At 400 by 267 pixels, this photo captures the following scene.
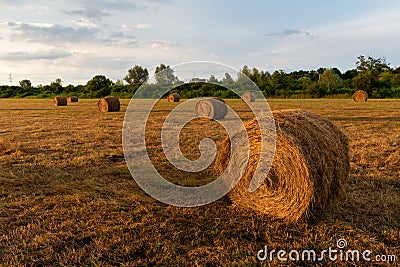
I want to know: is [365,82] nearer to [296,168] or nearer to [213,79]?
[213,79]

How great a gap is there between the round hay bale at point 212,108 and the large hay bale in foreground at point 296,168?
34.7ft

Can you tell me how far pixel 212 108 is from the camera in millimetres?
15250

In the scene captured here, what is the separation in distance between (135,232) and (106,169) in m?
2.83

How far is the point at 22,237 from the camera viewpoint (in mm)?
3682

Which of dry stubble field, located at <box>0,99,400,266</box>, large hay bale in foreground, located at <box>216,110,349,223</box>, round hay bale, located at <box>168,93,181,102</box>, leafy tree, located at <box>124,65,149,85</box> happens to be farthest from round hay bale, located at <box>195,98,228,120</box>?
leafy tree, located at <box>124,65,149,85</box>

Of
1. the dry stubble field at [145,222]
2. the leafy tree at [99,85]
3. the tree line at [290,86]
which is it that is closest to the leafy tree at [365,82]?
the tree line at [290,86]

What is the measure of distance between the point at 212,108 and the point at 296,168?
11.3m

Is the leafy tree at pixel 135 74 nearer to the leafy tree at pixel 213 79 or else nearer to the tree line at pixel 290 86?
the tree line at pixel 290 86

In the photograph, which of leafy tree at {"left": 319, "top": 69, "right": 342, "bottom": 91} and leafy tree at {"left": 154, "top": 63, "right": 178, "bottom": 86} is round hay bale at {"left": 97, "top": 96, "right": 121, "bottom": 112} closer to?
leafy tree at {"left": 154, "top": 63, "right": 178, "bottom": 86}

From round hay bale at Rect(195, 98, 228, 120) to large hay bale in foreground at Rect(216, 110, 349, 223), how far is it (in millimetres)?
10572

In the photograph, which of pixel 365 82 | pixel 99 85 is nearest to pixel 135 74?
pixel 99 85

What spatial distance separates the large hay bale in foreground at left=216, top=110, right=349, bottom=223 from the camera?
4.00m

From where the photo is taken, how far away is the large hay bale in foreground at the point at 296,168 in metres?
A: 4.00

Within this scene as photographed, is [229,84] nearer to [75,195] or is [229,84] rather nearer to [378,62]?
[75,195]
